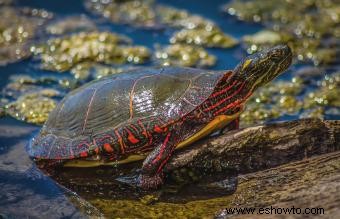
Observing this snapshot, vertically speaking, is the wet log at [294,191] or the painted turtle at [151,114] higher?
the painted turtle at [151,114]

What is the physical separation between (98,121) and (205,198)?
3.76ft

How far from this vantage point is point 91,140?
14.3 feet

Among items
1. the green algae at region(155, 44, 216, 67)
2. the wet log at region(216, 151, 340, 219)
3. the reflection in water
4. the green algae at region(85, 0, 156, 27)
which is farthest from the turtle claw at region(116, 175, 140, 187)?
the green algae at region(85, 0, 156, 27)

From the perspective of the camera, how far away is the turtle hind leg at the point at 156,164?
13.8 ft

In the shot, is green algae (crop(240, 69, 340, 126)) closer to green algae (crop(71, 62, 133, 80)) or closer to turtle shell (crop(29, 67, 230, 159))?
turtle shell (crop(29, 67, 230, 159))

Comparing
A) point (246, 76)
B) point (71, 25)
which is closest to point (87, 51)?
point (71, 25)

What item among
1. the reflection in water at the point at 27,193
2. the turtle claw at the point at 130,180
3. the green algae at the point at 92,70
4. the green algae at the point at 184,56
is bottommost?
the reflection in water at the point at 27,193

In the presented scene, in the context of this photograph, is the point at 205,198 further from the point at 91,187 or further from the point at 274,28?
the point at 274,28

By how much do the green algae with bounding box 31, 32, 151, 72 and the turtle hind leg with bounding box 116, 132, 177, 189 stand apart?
9.95 feet

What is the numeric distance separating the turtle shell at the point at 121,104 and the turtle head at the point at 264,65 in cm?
19

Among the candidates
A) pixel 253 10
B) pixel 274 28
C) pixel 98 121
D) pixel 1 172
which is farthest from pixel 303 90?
pixel 1 172

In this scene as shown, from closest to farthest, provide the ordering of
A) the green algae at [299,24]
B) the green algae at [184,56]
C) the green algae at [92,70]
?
the green algae at [92,70] → the green algae at [184,56] → the green algae at [299,24]

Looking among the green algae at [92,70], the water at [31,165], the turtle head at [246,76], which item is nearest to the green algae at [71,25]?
the water at [31,165]

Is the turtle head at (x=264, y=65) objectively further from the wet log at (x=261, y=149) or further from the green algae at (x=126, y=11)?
the green algae at (x=126, y=11)
